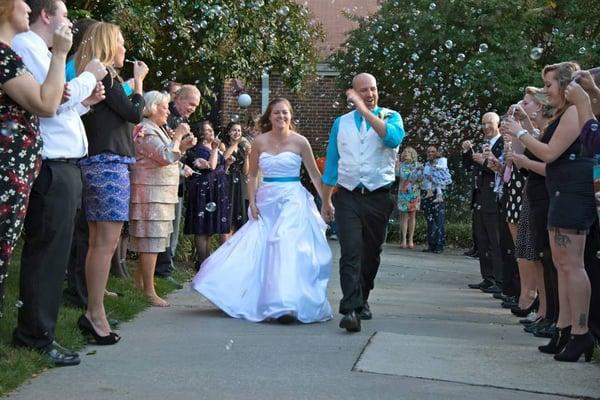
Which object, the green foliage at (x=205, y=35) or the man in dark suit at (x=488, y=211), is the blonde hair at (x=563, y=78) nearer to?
the man in dark suit at (x=488, y=211)

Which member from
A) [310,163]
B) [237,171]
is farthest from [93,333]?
[237,171]

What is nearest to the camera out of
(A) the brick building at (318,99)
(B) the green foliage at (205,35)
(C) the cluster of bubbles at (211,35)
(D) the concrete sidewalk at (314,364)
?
(D) the concrete sidewalk at (314,364)

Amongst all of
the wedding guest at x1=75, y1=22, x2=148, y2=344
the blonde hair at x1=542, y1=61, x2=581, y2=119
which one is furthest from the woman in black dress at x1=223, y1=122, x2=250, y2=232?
the blonde hair at x1=542, y1=61, x2=581, y2=119

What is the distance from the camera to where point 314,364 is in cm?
578

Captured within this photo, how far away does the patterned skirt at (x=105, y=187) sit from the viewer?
20.6 feet

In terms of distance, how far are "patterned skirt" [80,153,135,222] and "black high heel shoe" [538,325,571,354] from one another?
3018 mm

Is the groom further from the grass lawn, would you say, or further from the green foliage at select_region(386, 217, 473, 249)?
the green foliage at select_region(386, 217, 473, 249)

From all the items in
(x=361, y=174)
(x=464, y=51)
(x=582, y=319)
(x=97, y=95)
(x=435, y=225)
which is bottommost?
(x=435, y=225)

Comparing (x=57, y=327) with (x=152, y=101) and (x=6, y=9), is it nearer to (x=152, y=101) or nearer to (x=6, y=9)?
(x=6, y=9)

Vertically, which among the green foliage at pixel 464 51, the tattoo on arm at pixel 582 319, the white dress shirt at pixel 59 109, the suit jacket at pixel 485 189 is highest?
the green foliage at pixel 464 51

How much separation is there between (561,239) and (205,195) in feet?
18.3

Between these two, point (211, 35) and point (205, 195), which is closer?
point (205, 195)

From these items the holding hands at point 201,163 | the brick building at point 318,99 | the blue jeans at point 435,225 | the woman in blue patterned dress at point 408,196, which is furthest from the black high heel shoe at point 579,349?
the brick building at point 318,99

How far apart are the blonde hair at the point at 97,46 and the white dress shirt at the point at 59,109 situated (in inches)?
23.7
